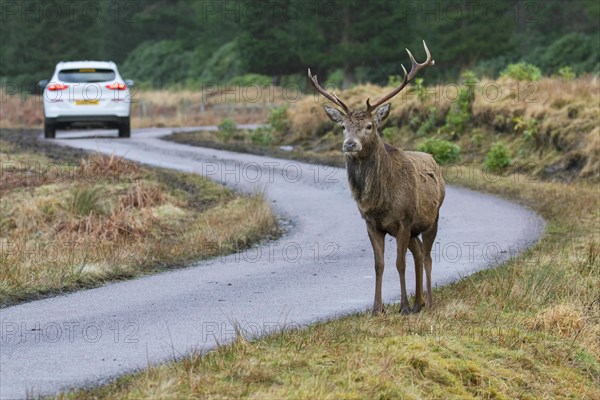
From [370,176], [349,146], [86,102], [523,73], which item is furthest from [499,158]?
[349,146]

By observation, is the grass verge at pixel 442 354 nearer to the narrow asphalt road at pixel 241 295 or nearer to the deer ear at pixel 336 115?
the narrow asphalt road at pixel 241 295

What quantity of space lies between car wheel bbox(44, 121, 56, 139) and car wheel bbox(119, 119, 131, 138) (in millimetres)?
1943

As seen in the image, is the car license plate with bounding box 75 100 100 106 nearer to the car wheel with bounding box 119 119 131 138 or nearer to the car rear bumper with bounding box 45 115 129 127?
the car rear bumper with bounding box 45 115 129 127

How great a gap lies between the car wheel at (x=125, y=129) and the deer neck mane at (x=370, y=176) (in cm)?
2162

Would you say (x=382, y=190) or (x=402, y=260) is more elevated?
(x=382, y=190)

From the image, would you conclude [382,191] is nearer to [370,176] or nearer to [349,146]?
[370,176]

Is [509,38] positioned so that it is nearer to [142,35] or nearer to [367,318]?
[142,35]

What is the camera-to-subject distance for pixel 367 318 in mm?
10312

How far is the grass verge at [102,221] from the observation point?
43.3 feet

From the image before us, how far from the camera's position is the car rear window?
97.0 ft

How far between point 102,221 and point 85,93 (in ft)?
40.7

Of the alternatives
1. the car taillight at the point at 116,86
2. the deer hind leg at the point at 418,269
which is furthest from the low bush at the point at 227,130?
the deer hind leg at the point at 418,269

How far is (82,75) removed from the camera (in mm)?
29656

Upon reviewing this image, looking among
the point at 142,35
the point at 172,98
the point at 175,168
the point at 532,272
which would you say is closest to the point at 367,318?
the point at 532,272
